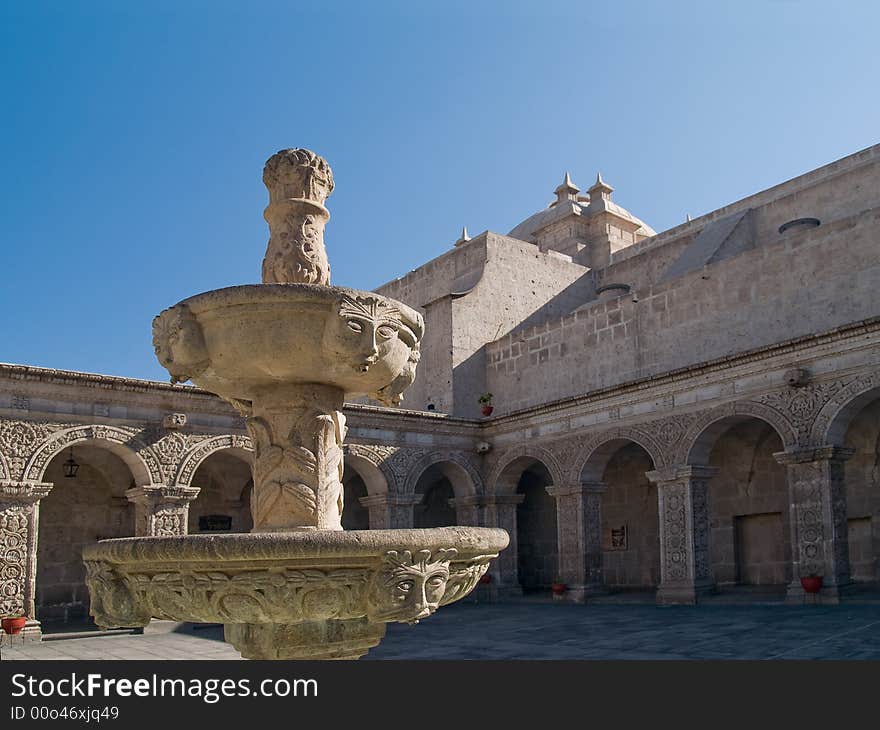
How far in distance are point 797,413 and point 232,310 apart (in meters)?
10.4

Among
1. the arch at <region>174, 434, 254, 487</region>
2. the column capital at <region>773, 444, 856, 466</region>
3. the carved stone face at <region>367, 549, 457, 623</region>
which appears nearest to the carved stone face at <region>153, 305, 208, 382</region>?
the carved stone face at <region>367, 549, 457, 623</region>

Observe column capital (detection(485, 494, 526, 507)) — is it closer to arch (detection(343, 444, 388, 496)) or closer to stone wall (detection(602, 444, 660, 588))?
stone wall (detection(602, 444, 660, 588))

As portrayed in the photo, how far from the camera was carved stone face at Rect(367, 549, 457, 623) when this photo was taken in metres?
3.73

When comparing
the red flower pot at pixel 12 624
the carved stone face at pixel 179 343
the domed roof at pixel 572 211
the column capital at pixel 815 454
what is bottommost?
the red flower pot at pixel 12 624

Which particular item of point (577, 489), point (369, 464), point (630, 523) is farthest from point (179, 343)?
point (630, 523)

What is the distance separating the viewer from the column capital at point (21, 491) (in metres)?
12.2

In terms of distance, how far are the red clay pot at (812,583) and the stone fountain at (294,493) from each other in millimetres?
9267

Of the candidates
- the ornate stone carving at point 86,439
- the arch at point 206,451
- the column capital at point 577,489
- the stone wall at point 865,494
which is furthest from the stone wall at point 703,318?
the ornate stone carving at point 86,439

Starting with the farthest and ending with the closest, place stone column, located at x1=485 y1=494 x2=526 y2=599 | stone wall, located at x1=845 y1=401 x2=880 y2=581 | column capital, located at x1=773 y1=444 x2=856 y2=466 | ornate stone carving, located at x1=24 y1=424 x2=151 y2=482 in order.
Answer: stone column, located at x1=485 y1=494 x2=526 y2=599, stone wall, located at x1=845 y1=401 x2=880 y2=581, ornate stone carving, located at x1=24 y1=424 x2=151 y2=482, column capital, located at x1=773 y1=444 x2=856 y2=466

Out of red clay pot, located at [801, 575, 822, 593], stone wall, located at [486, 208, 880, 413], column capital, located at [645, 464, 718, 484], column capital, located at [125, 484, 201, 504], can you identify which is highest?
stone wall, located at [486, 208, 880, 413]

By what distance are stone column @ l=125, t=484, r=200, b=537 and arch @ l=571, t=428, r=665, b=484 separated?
6578 millimetres

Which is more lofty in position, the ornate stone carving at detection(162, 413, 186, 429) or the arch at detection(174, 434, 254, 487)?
the ornate stone carving at detection(162, 413, 186, 429)

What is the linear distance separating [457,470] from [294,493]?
13.4 metres

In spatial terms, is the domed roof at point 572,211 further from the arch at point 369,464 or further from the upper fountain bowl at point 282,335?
the upper fountain bowl at point 282,335
